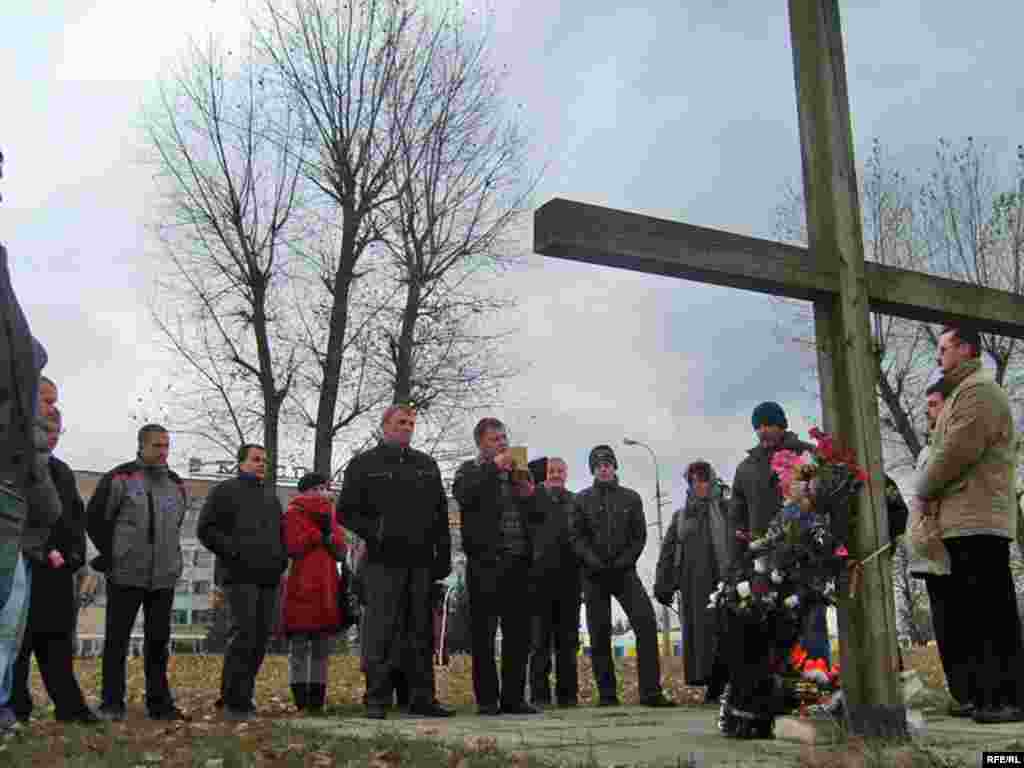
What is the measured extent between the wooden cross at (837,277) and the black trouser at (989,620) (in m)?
1.05

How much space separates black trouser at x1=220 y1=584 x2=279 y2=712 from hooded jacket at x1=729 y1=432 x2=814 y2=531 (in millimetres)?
3366

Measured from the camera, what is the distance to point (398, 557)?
727 centimetres

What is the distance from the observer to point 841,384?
5051 mm

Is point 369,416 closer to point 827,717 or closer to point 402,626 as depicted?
point 402,626

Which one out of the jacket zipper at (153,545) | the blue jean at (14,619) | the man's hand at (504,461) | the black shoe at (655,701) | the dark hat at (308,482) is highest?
the dark hat at (308,482)

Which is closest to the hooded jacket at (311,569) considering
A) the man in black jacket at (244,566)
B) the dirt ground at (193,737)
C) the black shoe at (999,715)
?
the man in black jacket at (244,566)

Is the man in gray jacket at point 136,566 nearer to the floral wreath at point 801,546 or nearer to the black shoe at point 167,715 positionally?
the black shoe at point 167,715

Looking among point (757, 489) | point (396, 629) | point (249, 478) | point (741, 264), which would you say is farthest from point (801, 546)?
point (249, 478)

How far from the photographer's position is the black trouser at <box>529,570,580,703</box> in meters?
8.91

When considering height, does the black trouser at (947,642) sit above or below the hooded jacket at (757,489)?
below

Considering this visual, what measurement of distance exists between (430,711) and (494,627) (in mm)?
714

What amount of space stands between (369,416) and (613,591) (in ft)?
47.1

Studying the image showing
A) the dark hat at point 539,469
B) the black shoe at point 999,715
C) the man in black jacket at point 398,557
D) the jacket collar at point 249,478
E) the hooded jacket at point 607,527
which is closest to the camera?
the black shoe at point 999,715

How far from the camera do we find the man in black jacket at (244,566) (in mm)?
7688
